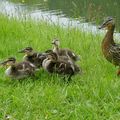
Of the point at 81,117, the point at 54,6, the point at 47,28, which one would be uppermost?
the point at 81,117

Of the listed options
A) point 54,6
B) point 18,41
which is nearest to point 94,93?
point 18,41

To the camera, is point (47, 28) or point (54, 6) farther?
point (54, 6)

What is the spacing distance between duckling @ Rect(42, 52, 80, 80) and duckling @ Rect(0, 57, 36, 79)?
221mm

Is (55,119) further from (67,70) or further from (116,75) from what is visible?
(116,75)

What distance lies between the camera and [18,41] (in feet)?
23.9

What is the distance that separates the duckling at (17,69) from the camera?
5172mm

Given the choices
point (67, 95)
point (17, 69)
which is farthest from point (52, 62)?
point (67, 95)

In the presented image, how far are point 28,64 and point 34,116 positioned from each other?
4.13 feet

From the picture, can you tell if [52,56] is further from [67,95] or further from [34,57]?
[67,95]

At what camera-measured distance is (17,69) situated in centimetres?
523

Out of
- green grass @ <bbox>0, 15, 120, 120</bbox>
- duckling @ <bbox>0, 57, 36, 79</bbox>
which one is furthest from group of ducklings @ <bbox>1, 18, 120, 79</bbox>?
green grass @ <bbox>0, 15, 120, 120</bbox>

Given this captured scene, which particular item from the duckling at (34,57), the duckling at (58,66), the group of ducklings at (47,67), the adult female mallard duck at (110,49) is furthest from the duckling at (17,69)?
the adult female mallard duck at (110,49)

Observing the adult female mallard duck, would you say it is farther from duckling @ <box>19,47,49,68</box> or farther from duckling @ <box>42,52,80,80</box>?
duckling @ <box>19,47,49,68</box>

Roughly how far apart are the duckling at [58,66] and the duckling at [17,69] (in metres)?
0.22
